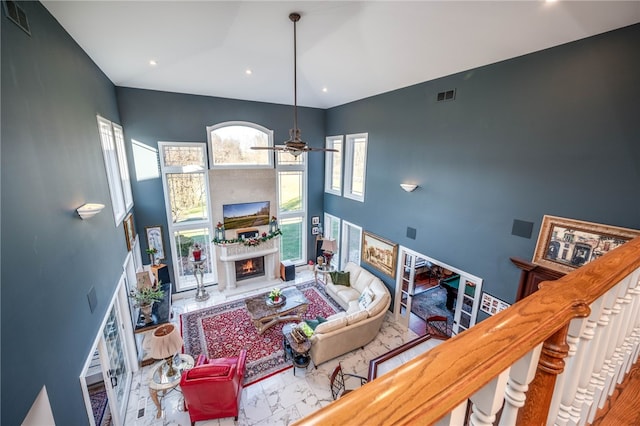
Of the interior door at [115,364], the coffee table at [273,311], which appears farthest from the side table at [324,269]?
the interior door at [115,364]

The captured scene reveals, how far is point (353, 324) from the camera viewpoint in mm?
5168

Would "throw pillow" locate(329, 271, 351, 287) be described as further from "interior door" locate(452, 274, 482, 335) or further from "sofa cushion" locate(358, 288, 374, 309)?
"interior door" locate(452, 274, 482, 335)

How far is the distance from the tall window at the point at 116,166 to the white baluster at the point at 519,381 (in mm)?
5324

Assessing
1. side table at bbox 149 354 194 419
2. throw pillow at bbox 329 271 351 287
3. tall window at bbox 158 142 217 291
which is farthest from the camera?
throw pillow at bbox 329 271 351 287

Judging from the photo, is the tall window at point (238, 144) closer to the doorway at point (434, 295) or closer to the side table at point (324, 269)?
the side table at point (324, 269)

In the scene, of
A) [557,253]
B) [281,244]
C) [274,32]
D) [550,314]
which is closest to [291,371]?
[281,244]

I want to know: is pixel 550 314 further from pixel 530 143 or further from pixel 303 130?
pixel 303 130

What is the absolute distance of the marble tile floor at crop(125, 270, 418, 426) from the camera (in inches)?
161

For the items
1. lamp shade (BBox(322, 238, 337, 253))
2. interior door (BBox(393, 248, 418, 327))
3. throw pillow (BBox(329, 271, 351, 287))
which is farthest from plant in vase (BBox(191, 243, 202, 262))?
interior door (BBox(393, 248, 418, 327))

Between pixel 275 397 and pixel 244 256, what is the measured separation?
3941 millimetres

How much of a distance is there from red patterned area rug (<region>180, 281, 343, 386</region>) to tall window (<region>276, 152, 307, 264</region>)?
205 centimetres

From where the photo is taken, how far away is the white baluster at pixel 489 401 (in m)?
0.64

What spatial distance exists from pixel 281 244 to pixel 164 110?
480cm

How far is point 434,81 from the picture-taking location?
5.01 meters
